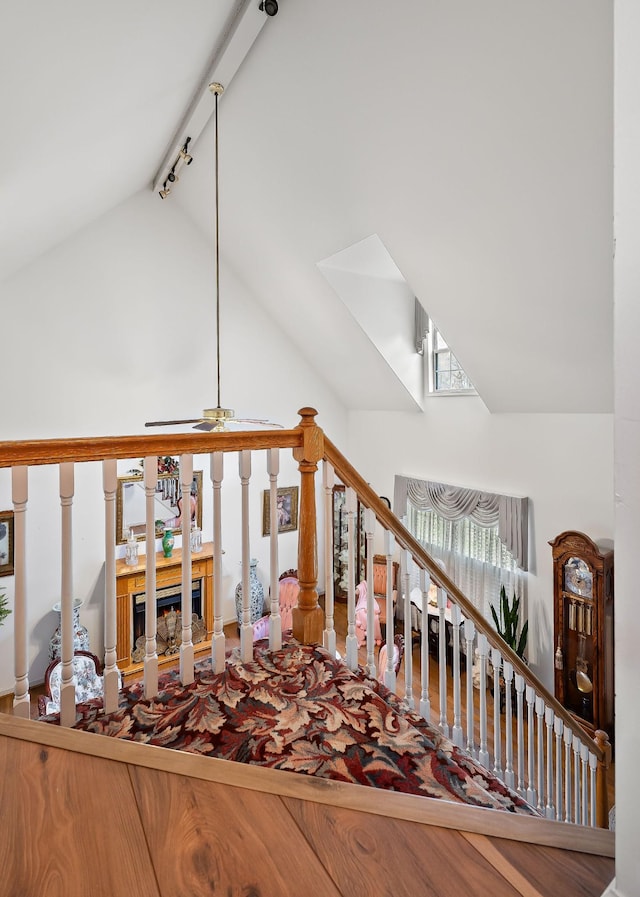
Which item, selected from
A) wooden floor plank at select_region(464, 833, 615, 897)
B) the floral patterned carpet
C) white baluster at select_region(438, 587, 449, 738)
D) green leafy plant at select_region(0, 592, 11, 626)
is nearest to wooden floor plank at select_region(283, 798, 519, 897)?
wooden floor plank at select_region(464, 833, 615, 897)

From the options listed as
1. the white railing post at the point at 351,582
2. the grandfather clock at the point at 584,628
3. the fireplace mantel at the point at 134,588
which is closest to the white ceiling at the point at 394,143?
the grandfather clock at the point at 584,628

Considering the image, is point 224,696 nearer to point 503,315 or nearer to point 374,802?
point 374,802

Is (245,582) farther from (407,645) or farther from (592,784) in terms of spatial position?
(592,784)

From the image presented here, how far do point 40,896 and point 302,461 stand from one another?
1.34 meters

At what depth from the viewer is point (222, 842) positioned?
2.49ft

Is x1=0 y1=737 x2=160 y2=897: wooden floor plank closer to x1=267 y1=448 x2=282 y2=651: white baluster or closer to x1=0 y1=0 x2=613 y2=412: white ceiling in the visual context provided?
Result: x1=267 y1=448 x2=282 y2=651: white baluster

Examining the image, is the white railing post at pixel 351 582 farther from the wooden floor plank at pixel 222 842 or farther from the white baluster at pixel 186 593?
the wooden floor plank at pixel 222 842

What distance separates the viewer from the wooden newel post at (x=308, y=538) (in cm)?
179

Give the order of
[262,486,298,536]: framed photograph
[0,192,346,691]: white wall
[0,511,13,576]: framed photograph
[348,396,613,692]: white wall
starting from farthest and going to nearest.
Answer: [262,486,298,536]: framed photograph → [0,192,346,691]: white wall → [0,511,13,576]: framed photograph → [348,396,613,692]: white wall

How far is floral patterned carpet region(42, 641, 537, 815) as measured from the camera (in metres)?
1.21

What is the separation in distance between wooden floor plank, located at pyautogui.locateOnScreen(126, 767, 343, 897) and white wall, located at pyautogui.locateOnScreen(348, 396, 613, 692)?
3.94 metres

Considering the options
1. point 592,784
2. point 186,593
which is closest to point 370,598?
point 186,593

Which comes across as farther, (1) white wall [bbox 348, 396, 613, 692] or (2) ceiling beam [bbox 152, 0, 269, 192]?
(1) white wall [bbox 348, 396, 613, 692]

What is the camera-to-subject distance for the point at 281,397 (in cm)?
593
